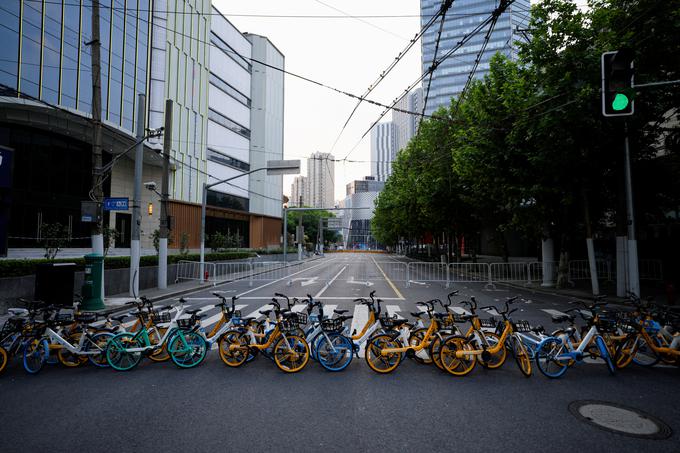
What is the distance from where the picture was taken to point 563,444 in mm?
3822

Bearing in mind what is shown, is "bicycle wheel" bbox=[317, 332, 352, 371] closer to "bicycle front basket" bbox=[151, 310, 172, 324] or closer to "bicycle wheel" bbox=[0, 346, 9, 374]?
"bicycle front basket" bbox=[151, 310, 172, 324]

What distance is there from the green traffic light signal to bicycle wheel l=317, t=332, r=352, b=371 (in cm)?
644

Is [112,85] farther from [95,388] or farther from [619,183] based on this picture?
[619,183]

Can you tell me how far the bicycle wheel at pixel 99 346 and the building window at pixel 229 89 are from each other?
40.7 m

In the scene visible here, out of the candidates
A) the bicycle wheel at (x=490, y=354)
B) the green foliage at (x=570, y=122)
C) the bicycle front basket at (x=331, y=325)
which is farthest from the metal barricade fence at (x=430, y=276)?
the bicycle front basket at (x=331, y=325)

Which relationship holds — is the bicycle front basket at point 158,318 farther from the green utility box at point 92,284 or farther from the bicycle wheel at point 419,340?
the green utility box at point 92,284

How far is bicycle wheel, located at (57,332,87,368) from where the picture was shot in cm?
627

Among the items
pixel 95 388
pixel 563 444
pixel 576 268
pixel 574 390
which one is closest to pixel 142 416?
pixel 95 388

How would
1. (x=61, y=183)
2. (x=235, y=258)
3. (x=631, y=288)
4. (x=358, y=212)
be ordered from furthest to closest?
1. (x=358, y=212)
2. (x=235, y=258)
3. (x=61, y=183)
4. (x=631, y=288)

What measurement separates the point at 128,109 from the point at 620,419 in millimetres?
32335

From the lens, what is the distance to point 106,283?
14.4 metres

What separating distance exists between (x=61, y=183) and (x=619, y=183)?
31674 mm

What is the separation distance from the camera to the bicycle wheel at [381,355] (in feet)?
20.0

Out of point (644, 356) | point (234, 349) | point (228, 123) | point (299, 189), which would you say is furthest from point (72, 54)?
point (299, 189)
